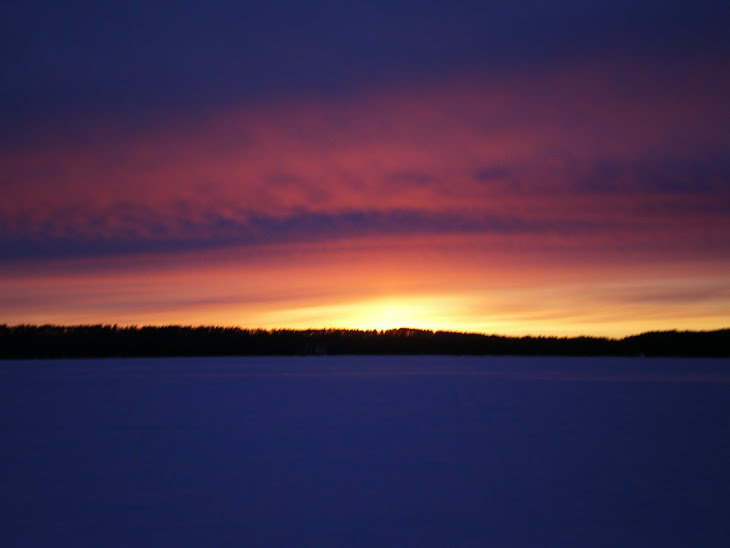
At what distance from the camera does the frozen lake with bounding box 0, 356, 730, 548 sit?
4844 millimetres

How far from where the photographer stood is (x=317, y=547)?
14.9 ft

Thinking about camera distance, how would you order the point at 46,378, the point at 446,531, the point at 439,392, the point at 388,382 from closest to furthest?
the point at 446,531 < the point at 439,392 < the point at 388,382 < the point at 46,378

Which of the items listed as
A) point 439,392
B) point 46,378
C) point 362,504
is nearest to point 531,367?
point 439,392

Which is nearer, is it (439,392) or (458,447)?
(458,447)

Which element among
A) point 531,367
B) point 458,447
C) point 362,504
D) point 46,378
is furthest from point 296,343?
point 362,504

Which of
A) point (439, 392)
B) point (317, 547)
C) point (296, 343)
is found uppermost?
point (296, 343)

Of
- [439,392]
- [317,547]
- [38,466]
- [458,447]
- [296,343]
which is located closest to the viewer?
[317,547]

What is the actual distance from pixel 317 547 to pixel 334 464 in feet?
7.17

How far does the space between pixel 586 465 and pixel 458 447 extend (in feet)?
4.47

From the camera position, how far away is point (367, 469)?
21.4 feet

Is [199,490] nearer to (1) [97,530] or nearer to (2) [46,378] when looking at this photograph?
(1) [97,530]

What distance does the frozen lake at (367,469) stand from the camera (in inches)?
191

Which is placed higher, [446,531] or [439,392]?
[439,392]

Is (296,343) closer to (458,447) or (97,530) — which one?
(458,447)
